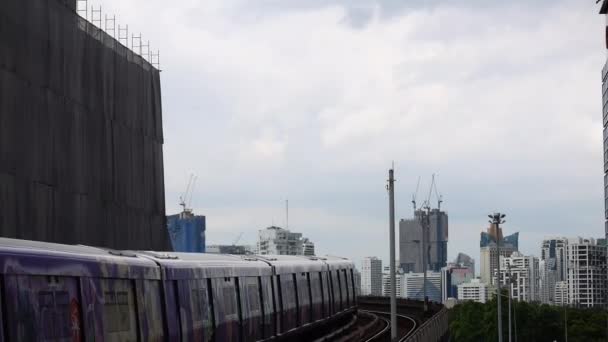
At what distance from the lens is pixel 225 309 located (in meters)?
29.5

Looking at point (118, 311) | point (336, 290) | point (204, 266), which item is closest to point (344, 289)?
point (336, 290)

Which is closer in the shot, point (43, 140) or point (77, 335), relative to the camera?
point (77, 335)

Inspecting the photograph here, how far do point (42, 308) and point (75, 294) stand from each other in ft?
4.86

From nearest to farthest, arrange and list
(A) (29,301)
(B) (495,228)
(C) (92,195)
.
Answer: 1. (A) (29,301)
2. (C) (92,195)
3. (B) (495,228)

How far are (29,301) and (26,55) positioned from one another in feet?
153

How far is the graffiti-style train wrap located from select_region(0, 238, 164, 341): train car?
0.6 inches

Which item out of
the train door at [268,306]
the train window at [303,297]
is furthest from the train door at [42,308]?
the train window at [303,297]

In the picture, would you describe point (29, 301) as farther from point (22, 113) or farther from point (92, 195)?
point (92, 195)

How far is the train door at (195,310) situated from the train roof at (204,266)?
0.22m

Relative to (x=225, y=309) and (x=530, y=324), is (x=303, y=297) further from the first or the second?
(x=530, y=324)

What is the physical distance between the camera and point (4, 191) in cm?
5678

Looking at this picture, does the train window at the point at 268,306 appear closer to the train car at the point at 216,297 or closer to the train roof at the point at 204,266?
the train car at the point at 216,297

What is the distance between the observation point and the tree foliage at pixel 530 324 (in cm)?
16512

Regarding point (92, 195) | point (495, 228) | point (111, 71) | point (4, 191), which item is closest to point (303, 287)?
point (4, 191)
